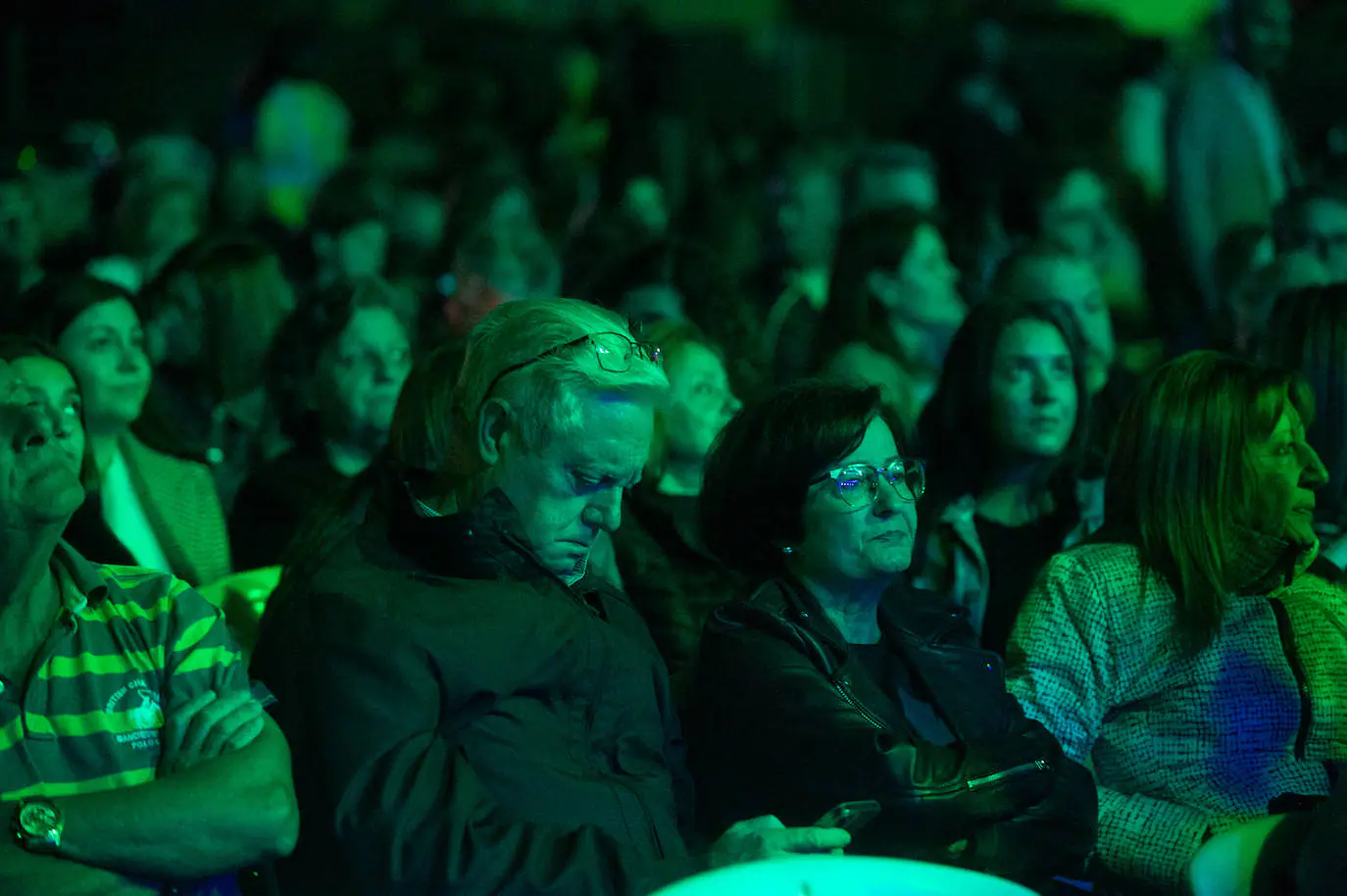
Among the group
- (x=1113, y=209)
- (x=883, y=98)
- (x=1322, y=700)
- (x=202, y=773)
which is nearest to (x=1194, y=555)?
(x=1322, y=700)

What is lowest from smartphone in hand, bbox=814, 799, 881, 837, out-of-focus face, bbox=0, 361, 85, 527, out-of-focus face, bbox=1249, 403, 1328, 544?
smartphone in hand, bbox=814, 799, 881, 837

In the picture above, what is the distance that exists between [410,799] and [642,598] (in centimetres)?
126

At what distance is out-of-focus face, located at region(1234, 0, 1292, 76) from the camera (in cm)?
692

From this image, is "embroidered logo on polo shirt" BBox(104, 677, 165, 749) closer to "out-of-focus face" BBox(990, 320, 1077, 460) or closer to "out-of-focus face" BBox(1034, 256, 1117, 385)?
"out-of-focus face" BBox(990, 320, 1077, 460)

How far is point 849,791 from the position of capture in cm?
254

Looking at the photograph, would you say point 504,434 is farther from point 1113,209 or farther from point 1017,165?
point 1017,165

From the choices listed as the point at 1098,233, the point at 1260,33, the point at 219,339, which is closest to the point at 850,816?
the point at 219,339

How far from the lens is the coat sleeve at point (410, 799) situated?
219 centimetres

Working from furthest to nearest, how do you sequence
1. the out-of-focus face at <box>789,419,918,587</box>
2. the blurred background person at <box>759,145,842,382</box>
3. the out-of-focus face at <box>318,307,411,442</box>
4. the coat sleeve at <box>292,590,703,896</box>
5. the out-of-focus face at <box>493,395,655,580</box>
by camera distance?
the blurred background person at <box>759,145,842,382</box>, the out-of-focus face at <box>318,307,411,442</box>, the out-of-focus face at <box>789,419,918,587</box>, the out-of-focus face at <box>493,395,655,580</box>, the coat sleeve at <box>292,590,703,896</box>

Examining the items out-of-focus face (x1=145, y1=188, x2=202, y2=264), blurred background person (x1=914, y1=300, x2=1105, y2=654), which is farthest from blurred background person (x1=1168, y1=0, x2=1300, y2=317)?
out-of-focus face (x1=145, y1=188, x2=202, y2=264)

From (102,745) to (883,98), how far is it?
10.7 metres

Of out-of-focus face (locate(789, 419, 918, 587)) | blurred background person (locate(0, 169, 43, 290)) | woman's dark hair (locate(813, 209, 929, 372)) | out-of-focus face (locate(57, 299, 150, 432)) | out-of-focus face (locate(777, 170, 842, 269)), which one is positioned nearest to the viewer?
out-of-focus face (locate(789, 419, 918, 587))

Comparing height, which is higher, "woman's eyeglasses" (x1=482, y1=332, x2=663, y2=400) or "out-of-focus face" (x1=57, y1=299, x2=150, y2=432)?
"woman's eyeglasses" (x1=482, y1=332, x2=663, y2=400)

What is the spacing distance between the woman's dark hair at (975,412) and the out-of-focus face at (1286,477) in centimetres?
91
